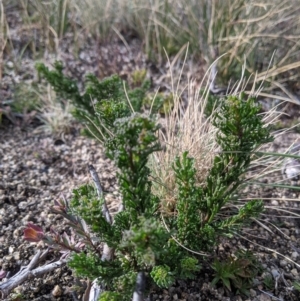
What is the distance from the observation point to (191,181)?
4.42 feet

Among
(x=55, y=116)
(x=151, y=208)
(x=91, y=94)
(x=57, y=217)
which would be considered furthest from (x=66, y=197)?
(x=151, y=208)

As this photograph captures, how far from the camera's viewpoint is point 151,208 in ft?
4.37

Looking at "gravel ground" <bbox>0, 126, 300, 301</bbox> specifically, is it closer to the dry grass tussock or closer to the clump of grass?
the clump of grass

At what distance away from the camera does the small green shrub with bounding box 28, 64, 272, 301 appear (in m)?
1.14

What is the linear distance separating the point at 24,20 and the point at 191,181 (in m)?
2.66

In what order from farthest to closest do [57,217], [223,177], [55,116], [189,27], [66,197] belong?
[189,27] → [55,116] → [66,197] → [57,217] → [223,177]

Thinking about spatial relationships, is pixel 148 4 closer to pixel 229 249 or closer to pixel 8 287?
pixel 229 249

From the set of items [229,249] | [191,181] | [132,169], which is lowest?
[229,249]

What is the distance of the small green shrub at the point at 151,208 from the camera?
1.14 m

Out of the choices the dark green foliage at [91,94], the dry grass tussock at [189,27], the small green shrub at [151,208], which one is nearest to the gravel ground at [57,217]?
the small green shrub at [151,208]

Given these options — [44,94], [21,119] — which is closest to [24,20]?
[44,94]

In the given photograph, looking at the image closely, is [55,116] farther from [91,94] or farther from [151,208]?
[151,208]

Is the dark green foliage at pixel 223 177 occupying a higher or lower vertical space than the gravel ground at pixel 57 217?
higher

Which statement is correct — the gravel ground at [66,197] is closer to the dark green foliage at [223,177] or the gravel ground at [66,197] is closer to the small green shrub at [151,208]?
the small green shrub at [151,208]
